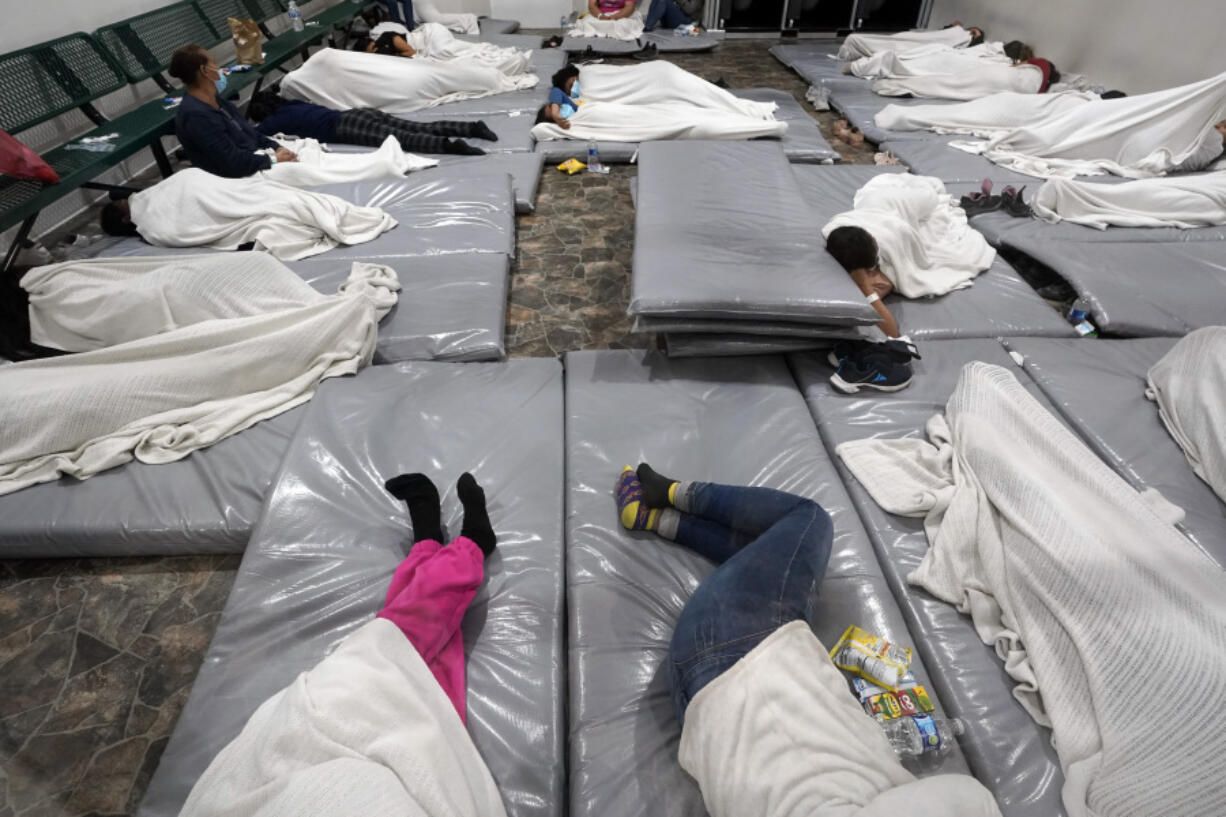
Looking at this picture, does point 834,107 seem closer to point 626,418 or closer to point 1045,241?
point 1045,241

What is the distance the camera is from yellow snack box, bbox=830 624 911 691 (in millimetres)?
1242

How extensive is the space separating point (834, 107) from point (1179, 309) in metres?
3.21

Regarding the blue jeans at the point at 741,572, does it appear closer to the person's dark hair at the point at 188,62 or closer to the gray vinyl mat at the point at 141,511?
the gray vinyl mat at the point at 141,511

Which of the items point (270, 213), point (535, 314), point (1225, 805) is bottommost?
point (535, 314)

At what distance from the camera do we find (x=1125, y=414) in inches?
72.8

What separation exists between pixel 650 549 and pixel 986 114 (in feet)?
13.7

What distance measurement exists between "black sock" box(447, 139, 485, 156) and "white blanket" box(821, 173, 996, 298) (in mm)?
2244

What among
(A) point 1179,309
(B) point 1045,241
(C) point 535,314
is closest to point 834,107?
(B) point 1045,241

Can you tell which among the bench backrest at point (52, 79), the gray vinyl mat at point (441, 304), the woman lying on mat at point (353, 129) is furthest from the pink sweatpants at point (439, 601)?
the bench backrest at point (52, 79)

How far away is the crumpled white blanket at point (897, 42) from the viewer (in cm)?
545

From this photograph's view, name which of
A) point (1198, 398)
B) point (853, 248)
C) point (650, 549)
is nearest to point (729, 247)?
point (853, 248)

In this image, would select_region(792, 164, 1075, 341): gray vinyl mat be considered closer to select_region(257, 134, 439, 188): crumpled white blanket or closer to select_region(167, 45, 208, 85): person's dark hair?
select_region(257, 134, 439, 188): crumpled white blanket

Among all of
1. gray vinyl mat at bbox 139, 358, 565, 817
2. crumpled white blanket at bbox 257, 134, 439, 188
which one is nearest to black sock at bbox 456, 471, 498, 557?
gray vinyl mat at bbox 139, 358, 565, 817

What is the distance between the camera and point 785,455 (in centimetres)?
175
